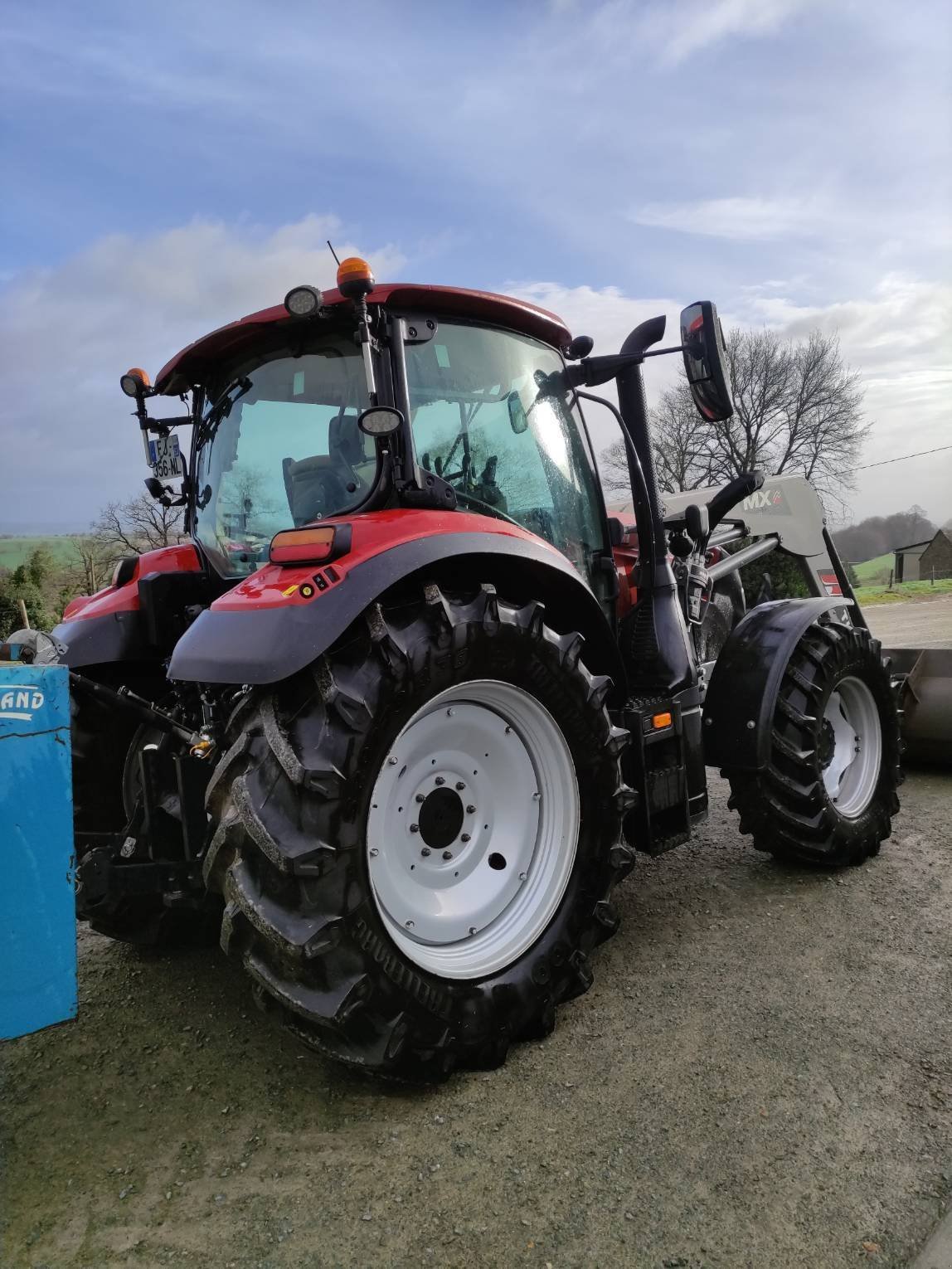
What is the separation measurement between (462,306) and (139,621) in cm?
160

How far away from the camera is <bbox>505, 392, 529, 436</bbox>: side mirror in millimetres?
3270

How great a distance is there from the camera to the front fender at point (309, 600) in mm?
2238

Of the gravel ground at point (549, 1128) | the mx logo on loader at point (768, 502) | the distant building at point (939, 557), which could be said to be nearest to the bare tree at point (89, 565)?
the mx logo on loader at point (768, 502)

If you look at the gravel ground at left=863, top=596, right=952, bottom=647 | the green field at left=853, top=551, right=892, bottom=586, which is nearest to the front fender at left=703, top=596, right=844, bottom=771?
the gravel ground at left=863, top=596, right=952, bottom=647

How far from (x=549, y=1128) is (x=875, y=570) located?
38095 millimetres

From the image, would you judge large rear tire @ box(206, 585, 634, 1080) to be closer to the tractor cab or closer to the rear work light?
the rear work light

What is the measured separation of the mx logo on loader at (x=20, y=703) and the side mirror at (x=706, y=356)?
2296 millimetres

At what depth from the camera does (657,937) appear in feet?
11.1

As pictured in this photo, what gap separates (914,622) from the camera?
731 inches

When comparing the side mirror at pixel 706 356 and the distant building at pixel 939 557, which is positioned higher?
the side mirror at pixel 706 356

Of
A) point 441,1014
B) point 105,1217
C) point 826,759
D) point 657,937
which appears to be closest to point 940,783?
point 826,759

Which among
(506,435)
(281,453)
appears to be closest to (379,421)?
(281,453)

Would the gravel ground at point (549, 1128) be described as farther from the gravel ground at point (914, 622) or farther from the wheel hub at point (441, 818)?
the gravel ground at point (914, 622)

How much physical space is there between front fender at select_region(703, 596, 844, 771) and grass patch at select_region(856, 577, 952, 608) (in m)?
23.7
